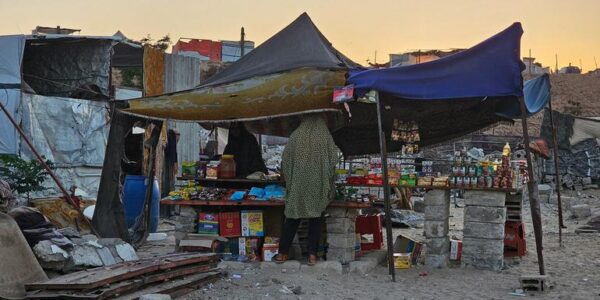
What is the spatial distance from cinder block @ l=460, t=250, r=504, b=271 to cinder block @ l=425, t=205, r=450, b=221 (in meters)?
0.54

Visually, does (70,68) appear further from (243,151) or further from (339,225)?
(339,225)

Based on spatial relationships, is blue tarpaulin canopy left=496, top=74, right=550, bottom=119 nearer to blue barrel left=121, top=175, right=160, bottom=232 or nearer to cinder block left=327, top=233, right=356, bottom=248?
cinder block left=327, top=233, right=356, bottom=248

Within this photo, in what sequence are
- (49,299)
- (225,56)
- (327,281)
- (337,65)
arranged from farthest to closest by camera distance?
(225,56) → (337,65) → (327,281) → (49,299)

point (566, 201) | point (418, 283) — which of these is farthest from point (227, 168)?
point (566, 201)

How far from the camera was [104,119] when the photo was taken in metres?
13.0

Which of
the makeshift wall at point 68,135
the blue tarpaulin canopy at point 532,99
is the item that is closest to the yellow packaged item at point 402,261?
the blue tarpaulin canopy at point 532,99

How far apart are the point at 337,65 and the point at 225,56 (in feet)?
101

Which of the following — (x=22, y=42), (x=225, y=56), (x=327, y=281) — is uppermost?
(x=225, y=56)

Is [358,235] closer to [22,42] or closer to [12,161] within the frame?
[12,161]

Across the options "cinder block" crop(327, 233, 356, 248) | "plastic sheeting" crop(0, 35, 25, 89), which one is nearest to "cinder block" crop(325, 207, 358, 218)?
"cinder block" crop(327, 233, 356, 248)

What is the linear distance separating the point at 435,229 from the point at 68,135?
7.99 meters

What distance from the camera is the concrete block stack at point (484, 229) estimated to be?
732cm

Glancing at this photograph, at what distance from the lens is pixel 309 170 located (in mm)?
7195

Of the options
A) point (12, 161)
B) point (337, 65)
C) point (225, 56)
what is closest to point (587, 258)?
point (337, 65)
